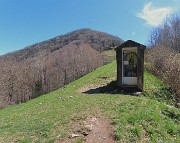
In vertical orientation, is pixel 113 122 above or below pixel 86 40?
below

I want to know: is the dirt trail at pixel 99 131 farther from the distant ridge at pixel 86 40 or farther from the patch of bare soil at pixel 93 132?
the distant ridge at pixel 86 40

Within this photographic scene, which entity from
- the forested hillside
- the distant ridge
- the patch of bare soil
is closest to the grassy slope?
the patch of bare soil

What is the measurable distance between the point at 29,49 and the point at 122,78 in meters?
79.2

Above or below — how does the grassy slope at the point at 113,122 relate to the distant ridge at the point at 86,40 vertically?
below

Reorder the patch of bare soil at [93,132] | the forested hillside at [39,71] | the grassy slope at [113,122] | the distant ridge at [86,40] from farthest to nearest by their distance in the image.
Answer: the distant ridge at [86,40] → the forested hillside at [39,71] → the grassy slope at [113,122] → the patch of bare soil at [93,132]

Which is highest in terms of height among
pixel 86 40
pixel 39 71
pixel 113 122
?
pixel 86 40

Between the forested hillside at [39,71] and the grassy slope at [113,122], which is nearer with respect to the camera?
the grassy slope at [113,122]

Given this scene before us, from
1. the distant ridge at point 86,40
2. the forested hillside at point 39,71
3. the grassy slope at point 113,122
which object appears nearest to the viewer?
the grassy slope at point 113,122

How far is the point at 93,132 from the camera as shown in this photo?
442 inches

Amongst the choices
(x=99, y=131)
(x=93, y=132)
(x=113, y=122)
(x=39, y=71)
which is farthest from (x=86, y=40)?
(x=93, y=132)

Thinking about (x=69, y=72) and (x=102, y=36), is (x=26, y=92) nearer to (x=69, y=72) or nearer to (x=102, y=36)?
(x=69, y=72)

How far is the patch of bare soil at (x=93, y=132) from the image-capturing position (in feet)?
35.0

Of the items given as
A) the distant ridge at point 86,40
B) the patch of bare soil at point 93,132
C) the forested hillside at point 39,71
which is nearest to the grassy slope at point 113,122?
the patch of bare soil at point 93,132

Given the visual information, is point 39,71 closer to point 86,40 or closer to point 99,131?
Answer: point 86,40
